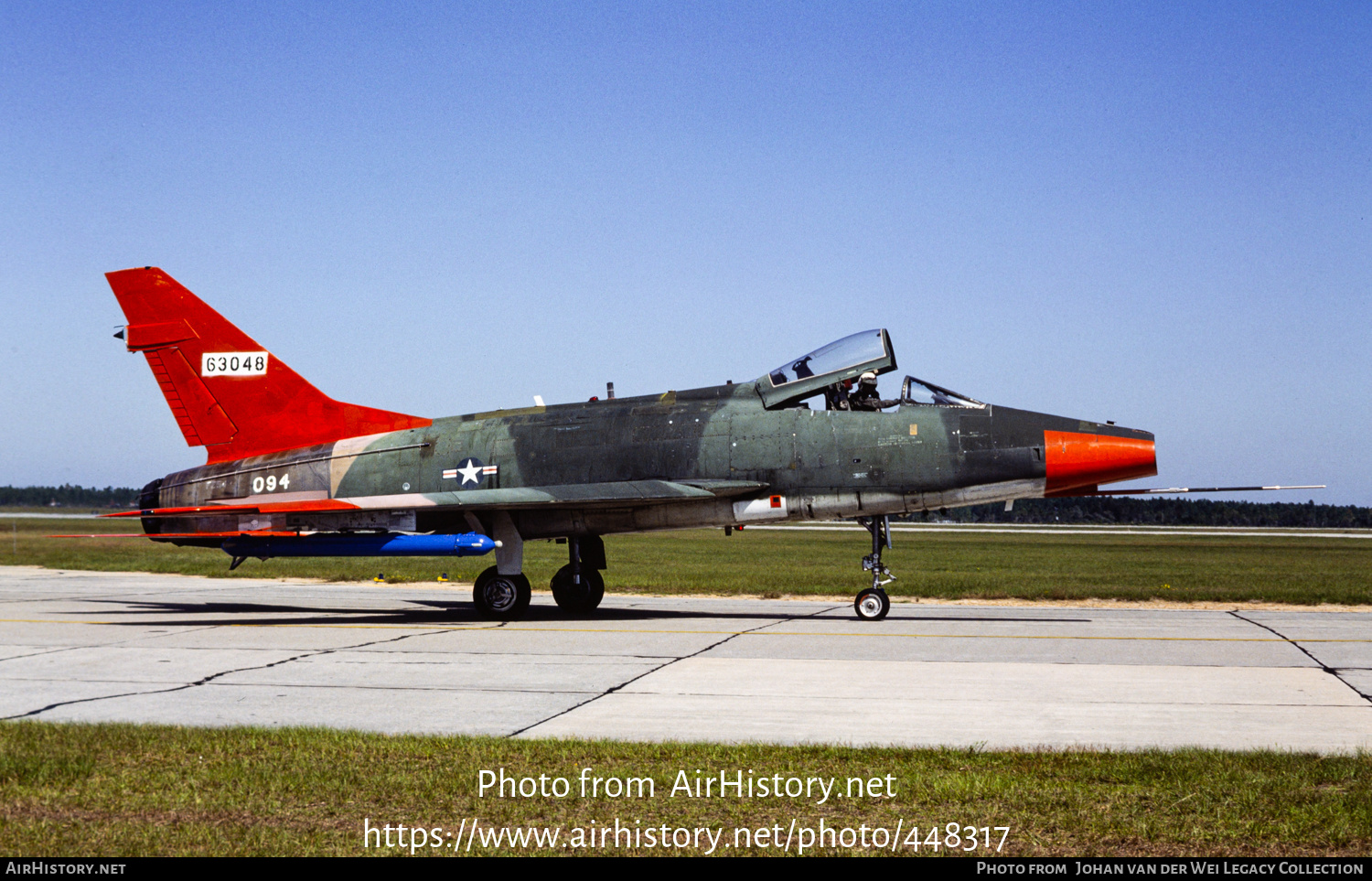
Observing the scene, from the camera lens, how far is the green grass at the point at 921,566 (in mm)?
22578

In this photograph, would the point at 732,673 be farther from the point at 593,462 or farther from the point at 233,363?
the point at 233,363

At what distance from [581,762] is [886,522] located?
9.95 m

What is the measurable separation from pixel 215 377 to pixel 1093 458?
536 inches

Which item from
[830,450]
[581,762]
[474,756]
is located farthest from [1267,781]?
[830,450]

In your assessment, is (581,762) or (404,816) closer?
(404,816)

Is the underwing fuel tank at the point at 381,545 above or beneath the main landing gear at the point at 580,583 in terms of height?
above

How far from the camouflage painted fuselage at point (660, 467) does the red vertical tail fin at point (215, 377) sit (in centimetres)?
77

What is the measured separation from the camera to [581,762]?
695cm

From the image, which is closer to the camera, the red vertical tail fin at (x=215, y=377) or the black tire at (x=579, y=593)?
the black tire at (x=579, y=593)

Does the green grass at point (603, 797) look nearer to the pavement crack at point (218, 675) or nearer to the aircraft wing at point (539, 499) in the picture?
the pavement crack at point (218, 675)

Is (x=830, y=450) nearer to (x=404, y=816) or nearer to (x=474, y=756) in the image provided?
(x=474, y=756)

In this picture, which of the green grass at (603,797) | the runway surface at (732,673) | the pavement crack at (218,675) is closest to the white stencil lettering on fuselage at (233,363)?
the runway surface at (732,673)

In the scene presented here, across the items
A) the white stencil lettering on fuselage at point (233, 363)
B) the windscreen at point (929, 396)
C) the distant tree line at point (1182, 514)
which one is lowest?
the distant tree line at point (1182, 514)
